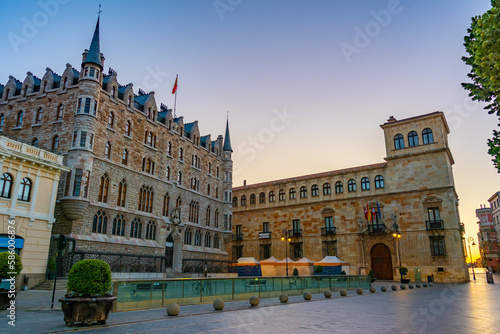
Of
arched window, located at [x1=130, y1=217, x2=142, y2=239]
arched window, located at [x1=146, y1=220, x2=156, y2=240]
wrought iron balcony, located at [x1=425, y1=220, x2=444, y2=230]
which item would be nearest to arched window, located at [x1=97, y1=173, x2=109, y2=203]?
arched window, located at [x1=130, y1=217, x2=142, y2=239]

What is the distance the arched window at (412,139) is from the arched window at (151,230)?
104 ft

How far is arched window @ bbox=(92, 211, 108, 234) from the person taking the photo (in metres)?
29.2

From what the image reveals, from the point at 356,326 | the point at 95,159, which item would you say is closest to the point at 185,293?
the point at 356,326

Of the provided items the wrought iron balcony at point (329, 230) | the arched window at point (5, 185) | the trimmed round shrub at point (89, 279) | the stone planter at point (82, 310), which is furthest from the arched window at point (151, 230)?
the stone planter at point (82, 310)

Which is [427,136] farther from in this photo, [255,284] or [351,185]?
[255,284]

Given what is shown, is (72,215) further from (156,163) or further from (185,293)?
(185,293)

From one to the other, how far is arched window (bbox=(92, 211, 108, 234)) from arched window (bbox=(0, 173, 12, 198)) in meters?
8.06

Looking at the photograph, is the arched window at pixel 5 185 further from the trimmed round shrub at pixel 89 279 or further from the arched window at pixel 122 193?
the trimmed round shrub at pixel 89 279

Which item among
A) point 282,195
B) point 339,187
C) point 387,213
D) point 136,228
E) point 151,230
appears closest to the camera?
point 136,228

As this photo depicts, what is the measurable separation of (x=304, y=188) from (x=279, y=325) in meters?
40.6

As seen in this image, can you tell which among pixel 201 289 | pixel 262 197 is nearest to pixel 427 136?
pixel 262 197

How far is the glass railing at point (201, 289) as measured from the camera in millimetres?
13273

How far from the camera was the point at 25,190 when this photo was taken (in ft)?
75.5

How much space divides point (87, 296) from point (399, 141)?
1653 inches
